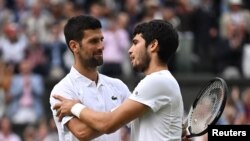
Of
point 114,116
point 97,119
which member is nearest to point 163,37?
point 114,116

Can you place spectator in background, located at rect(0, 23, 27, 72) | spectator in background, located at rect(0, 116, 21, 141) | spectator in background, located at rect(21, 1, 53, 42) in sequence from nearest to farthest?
spectator in background, located at rect(0, 116, 21, 141) < spectator in background, located at rect(0, 23, 27, 72) < spectator in background, located at rect(21, 1, 53, 42)

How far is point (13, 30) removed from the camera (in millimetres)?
19062

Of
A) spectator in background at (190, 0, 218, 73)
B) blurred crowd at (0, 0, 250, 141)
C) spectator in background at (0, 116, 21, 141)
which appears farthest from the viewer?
spectator in background at (190, 0, 218, 73)

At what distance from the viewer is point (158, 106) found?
28.7 ft

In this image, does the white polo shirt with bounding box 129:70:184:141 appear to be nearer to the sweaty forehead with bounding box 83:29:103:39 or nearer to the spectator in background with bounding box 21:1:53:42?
the sweaty forehead with bounding box 83:29:103:39

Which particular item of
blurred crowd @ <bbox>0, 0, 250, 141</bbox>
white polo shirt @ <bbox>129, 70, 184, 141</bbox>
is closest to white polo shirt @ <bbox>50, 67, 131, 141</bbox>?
white polo shirt @ <bbox>129, 70, 184, 141</bbox>

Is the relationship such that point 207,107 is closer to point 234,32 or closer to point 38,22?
point 234,32

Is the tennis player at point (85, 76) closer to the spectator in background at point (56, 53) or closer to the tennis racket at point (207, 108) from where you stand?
the tennis racket at point (207, 108)

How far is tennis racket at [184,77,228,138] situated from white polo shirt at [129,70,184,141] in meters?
0.27

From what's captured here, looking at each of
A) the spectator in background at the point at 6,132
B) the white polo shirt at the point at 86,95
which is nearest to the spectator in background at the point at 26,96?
the spectator in background at the point at 6,132

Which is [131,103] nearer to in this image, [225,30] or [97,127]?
[97,127]

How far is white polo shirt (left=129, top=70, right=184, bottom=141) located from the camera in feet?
28.6

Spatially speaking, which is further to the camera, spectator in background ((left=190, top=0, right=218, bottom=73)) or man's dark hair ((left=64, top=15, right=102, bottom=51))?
spectator in background ((left=190, top=0, right=218, bottom=73))

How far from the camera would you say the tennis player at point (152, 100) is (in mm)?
8719
